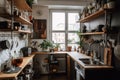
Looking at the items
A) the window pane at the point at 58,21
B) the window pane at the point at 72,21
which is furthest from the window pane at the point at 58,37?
the window pane at the point at 72,21

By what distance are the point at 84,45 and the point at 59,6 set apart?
165 cm

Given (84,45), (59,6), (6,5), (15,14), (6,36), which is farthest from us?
(59,6)

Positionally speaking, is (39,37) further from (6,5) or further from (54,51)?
(6,5)

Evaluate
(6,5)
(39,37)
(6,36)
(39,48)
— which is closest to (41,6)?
(39,37)

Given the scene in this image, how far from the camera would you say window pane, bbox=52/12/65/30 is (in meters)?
6.04

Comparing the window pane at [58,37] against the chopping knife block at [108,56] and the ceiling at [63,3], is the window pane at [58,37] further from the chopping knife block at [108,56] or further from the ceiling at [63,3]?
the chopping knife block at [108,56]

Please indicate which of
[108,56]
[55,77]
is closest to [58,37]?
[55,77]

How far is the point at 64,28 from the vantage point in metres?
6.12

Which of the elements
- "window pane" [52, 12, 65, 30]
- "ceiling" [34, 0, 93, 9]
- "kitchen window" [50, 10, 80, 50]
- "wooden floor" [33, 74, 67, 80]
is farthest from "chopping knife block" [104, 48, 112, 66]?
"window pane" [52, 12, 65, 30]

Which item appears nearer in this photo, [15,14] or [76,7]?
[15,14]

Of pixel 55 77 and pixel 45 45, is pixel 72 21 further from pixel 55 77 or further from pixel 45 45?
pixel 55 77

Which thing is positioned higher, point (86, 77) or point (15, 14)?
point (15, 14)

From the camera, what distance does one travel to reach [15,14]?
272 centimetres

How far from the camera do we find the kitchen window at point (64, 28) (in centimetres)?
606
